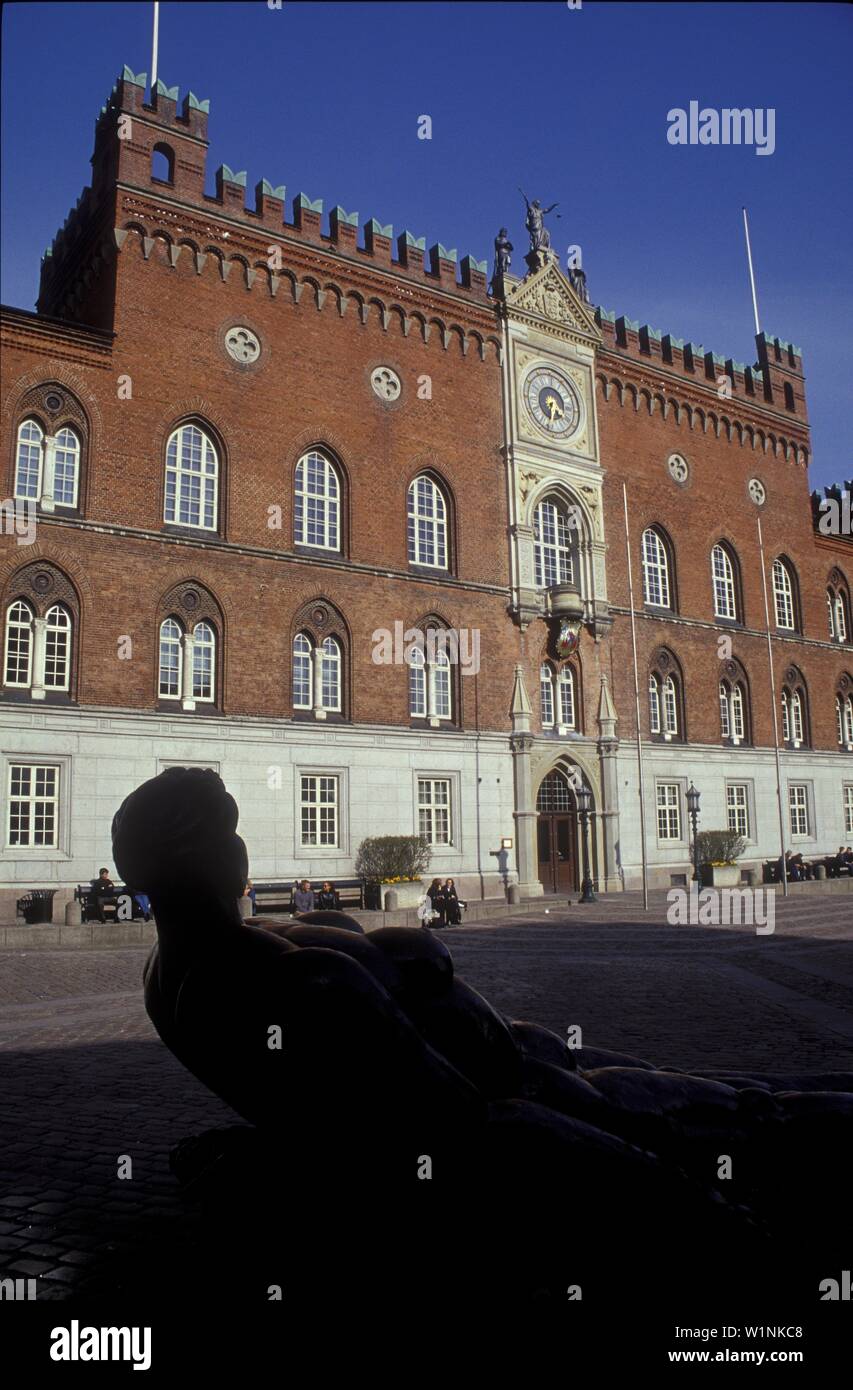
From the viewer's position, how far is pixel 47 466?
83.1ft

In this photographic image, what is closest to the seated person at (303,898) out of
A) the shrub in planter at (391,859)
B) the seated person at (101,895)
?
the shrub in planter at (391,859)

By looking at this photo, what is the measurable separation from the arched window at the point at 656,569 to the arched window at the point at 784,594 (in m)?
6.67

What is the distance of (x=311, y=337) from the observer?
100ft

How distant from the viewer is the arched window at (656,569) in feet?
126

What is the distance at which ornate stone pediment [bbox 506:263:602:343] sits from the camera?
3562cm

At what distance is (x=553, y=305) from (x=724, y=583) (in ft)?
43.0

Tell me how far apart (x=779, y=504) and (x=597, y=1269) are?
1748 inches

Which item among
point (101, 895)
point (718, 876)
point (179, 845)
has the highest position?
point (179, 845)

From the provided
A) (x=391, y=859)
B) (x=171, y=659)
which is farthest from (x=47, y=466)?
(x=391, y=859)

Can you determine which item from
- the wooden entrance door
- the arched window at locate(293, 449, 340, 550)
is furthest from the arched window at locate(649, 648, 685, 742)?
the arched window at locate(293, 449, 340, 550)

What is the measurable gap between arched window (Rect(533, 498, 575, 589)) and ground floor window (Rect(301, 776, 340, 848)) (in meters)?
11.0

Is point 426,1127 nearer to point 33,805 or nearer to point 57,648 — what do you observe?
point 33,805

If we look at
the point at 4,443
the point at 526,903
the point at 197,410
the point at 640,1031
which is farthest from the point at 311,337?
the point at 640,1031

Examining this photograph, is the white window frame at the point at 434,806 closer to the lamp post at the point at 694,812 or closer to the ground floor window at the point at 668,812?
the lamp post at the point at 694,812
